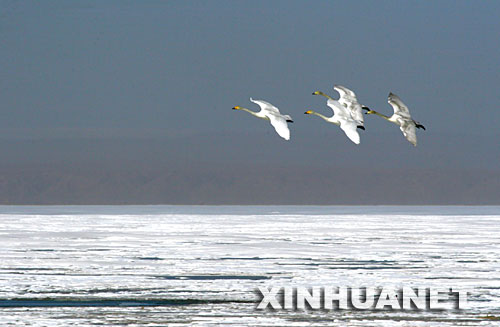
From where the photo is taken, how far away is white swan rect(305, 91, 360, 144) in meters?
29.8

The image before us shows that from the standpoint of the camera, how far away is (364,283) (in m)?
19.2

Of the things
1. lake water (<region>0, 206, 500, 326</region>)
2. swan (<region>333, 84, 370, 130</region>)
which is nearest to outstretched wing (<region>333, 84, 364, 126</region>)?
swan (<region>333, 84, 370, 130</region>)

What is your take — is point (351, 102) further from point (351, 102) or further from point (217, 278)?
point (217, 278)

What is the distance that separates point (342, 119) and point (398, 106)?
324 centimetres

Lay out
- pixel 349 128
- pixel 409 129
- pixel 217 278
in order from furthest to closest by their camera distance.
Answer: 1. pixel 349 128
2. pixel 409 129
3. pixel 217 278

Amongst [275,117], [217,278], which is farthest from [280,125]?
[217,278]

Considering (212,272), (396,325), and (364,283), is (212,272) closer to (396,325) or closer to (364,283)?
(364,283)

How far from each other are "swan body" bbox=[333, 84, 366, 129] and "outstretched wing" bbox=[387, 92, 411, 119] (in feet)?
4.87

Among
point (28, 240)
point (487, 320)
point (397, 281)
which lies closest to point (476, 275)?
point (397, 281)

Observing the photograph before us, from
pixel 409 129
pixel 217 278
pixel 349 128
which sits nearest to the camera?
pixel 217 278

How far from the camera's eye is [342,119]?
1209 inches

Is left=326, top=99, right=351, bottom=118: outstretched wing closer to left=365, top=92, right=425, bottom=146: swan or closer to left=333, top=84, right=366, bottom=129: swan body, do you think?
left=333, top=84, right=366, bottom=129: swan body

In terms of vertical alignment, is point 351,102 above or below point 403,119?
above

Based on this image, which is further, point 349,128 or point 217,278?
point 349,128
